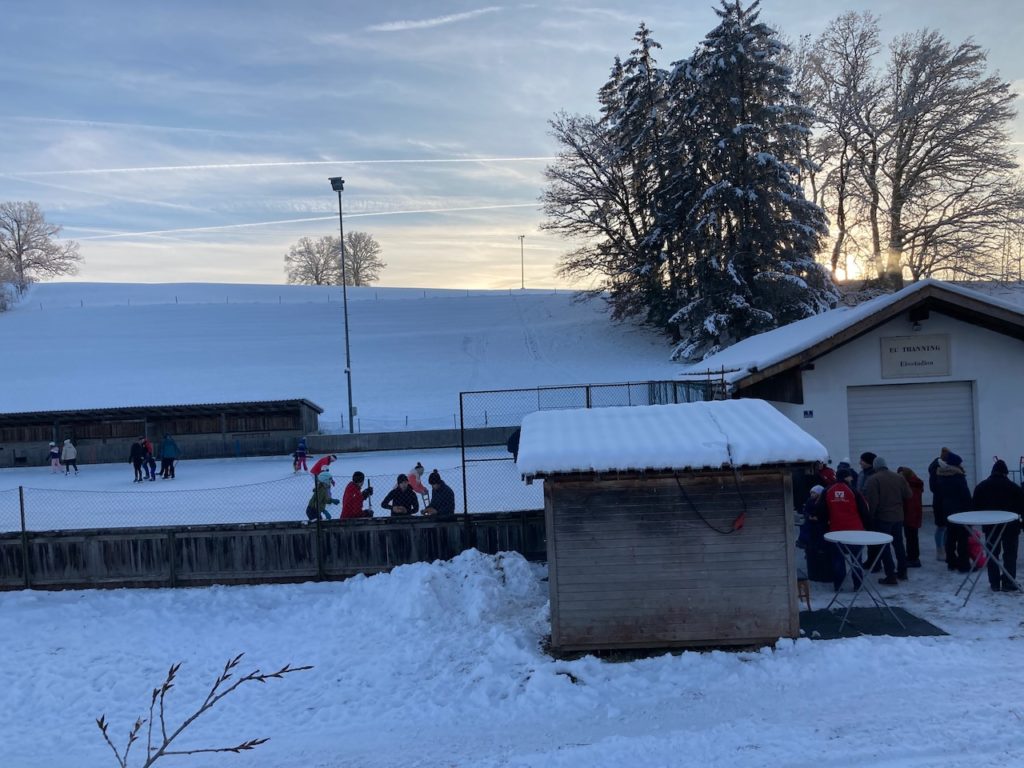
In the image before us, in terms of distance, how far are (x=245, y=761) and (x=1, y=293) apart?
71.9m

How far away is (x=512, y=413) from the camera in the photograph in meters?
31.1

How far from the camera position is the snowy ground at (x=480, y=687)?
21.1 feet

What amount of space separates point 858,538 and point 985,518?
168 cm

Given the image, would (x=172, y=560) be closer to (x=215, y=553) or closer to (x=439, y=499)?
(x=215, y=553)

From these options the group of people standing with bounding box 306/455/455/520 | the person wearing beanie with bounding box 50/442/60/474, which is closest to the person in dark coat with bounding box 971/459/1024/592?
the group of people standing with bounding box 306/455/455/520

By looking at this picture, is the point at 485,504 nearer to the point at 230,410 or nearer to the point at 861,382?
the point at 861,382

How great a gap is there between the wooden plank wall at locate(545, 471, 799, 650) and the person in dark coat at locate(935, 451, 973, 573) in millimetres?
3716

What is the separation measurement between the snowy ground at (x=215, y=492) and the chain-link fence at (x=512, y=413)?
5cm

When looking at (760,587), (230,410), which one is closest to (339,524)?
(760,587)

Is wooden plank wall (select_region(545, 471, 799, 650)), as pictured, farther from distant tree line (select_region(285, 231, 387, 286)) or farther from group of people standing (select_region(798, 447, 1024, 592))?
distant tree line (select_region(285, 231, 387, 286))

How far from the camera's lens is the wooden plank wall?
27.7 ft

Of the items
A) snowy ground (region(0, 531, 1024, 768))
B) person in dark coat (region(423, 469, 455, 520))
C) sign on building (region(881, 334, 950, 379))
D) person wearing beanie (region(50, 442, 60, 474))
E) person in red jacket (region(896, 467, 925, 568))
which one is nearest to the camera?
snowy ground (region(0, 531, 1024, 768))

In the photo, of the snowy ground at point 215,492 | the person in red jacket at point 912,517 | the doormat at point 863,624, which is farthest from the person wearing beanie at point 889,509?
the snowy ground at point 215,492

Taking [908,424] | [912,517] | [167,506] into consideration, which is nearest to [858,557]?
[912,517]
